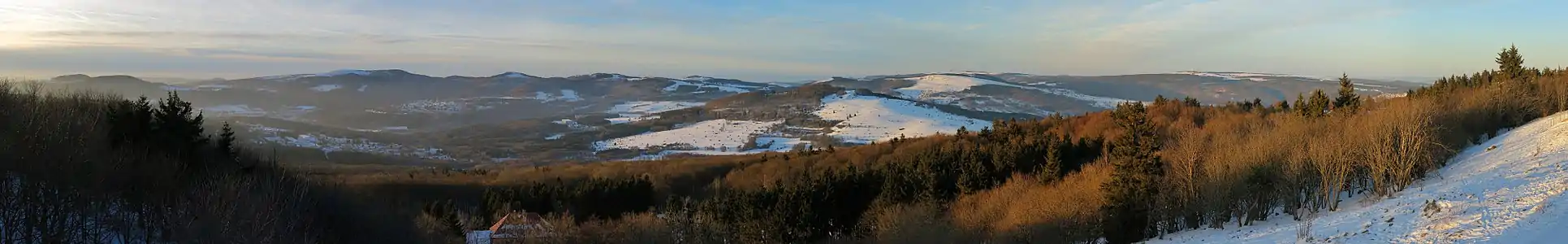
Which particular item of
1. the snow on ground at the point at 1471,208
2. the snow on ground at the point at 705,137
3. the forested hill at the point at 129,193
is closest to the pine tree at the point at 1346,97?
the snow on ground at the point at 1471,208

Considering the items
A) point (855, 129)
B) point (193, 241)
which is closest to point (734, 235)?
point (193, 241)

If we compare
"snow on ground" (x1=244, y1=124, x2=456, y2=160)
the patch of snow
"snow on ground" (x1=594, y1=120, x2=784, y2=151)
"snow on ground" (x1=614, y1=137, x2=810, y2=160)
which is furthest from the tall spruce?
the patch of snow

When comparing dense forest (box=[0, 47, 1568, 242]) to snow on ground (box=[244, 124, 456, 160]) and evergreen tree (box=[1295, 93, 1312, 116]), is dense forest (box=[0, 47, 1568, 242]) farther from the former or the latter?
snow on ground (box=[244, 124, 456, 160])

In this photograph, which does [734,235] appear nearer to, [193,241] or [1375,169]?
[193,241]

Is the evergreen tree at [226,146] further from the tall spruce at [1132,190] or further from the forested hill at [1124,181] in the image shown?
the tall spruce at [1132,190]

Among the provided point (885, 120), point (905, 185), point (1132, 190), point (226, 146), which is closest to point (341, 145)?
point (885, 120)

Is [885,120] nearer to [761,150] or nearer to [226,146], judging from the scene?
[761,150]

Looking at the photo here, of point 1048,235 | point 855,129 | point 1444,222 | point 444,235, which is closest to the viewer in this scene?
point 1444,222
